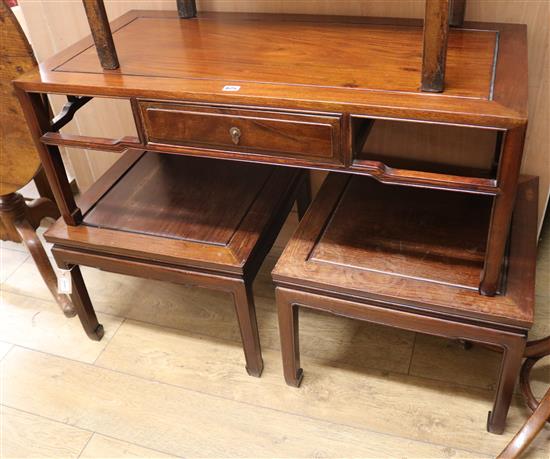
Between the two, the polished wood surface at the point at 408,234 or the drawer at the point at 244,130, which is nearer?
the drawer at the point at 244,130

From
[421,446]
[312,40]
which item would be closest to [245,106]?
[312,40]

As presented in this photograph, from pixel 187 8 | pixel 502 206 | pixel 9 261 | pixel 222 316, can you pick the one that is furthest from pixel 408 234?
pixel 9 261

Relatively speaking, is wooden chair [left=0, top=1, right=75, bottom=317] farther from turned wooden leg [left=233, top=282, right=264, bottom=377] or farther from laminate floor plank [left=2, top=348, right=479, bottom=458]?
turned wooden leg [left=233, top=282, right=264, bottom=377]

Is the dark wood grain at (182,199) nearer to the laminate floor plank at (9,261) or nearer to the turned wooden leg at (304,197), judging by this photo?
the turned wooden leg at (304,197)

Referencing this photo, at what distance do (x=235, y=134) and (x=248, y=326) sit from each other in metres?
0.50

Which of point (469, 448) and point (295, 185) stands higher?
point (295, 185)

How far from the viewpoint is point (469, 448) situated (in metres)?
1.38

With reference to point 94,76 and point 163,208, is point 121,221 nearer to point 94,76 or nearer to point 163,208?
point 163,208

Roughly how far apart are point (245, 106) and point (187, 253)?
41 cm

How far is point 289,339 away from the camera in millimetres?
1442

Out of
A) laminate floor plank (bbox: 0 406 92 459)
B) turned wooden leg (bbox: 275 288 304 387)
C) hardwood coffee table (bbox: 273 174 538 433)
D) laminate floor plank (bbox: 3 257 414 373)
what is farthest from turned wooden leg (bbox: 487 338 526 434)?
laminate floor plank (bbox: 0 406 92 459)

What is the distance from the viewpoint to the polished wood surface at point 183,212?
1.42 meters

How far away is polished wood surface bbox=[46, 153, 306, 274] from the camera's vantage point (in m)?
1.42

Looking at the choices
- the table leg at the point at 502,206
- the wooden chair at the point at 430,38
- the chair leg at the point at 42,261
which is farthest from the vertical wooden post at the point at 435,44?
the chair leg at the point at 42,261
